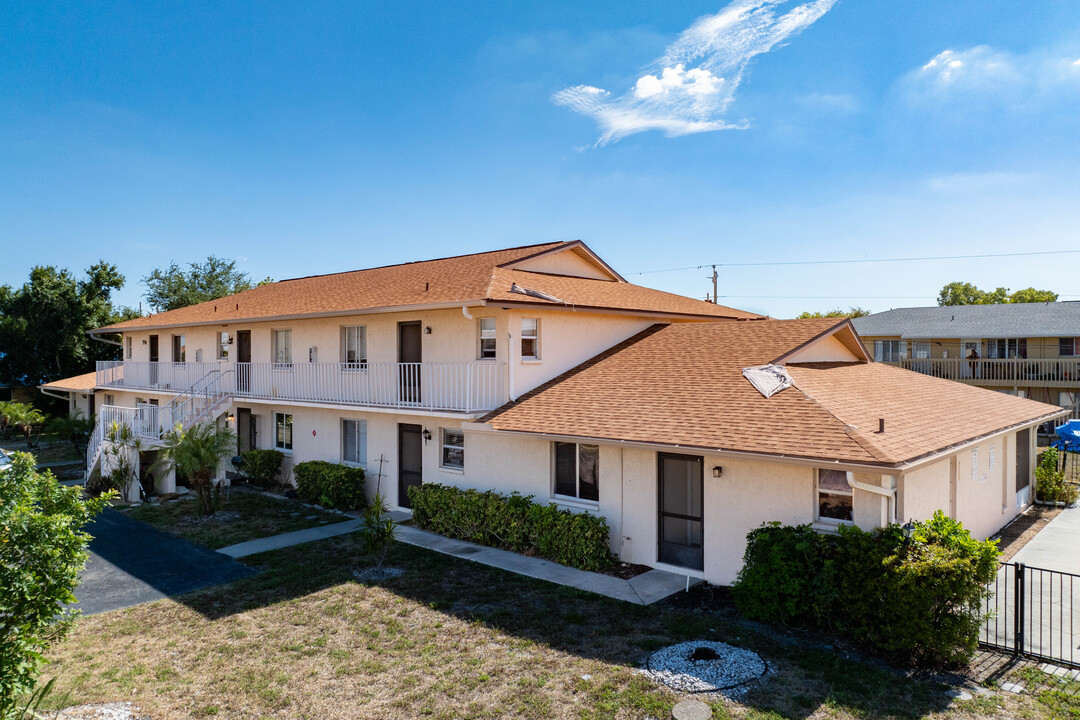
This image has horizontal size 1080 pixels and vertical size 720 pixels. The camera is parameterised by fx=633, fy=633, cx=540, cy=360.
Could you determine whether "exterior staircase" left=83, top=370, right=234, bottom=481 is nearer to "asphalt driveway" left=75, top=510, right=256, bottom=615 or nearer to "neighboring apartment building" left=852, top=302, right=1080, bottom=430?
"asphalt driveway" left=75, top=510, right=256, bottom=615

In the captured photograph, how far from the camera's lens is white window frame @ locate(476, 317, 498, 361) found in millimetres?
14992

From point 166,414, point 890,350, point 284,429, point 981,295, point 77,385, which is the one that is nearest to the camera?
point 166,414

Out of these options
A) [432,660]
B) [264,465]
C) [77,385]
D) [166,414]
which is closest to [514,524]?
[432,660]

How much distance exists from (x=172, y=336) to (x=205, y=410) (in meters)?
7.48

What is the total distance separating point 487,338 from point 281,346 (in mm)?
9263

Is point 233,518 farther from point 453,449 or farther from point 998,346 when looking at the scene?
point 998,346

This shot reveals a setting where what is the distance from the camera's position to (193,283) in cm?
5741

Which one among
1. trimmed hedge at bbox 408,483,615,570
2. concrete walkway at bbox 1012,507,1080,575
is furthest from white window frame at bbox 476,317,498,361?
concrete walkway at bbox 1012,507,1080,575

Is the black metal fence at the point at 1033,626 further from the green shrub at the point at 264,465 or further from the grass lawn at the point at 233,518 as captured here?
the green shrub at the point at 264,465

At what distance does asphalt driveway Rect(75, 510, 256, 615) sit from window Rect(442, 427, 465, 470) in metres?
5.04

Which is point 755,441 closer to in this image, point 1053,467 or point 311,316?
point 311,316

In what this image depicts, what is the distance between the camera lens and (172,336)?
2608 centimetres

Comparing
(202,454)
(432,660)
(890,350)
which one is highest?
(890,350)

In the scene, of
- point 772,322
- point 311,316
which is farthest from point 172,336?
point 772,322
